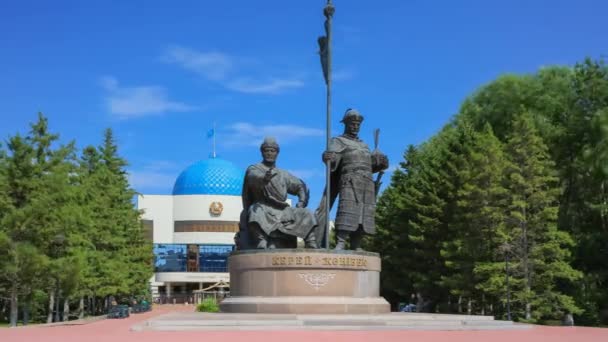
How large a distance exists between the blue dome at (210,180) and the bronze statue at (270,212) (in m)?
57.4

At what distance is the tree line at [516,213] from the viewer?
2738cm

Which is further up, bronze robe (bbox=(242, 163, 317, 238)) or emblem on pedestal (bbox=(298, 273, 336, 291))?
bronze robe (bbox=(242, 163, 317, 238))

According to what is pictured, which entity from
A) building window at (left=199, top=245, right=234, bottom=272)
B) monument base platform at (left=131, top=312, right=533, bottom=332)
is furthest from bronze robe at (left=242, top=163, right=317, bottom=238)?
building window at (left=199, top=245, right=234, bottom=272)

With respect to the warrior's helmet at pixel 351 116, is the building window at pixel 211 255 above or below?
below

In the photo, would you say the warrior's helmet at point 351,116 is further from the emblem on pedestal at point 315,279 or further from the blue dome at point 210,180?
the blue dome at point 210,180

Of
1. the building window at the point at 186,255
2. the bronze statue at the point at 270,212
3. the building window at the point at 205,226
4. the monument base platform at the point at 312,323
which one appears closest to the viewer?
the monument base platform at the point at 312,323

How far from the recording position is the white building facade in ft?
242

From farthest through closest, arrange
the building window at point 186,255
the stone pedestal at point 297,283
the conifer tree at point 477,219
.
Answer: the building window at point 186,255 < the conifer tree at point 477,219 < the stone pedestal at point 297,283

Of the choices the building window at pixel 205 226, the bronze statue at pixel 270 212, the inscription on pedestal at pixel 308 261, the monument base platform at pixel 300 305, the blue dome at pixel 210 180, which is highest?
the blue dome at pixel 210 180

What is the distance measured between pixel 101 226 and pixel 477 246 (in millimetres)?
18733

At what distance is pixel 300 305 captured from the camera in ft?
49.9

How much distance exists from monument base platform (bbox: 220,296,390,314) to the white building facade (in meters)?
57.7

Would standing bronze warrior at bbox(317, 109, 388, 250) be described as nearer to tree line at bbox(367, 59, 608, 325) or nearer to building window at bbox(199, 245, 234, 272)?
tree line at bbox(367, 59, 608, 325)

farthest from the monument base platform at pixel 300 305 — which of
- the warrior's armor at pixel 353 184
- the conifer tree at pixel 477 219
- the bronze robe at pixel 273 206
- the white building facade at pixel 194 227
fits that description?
the white building facade at pixel 194 227
